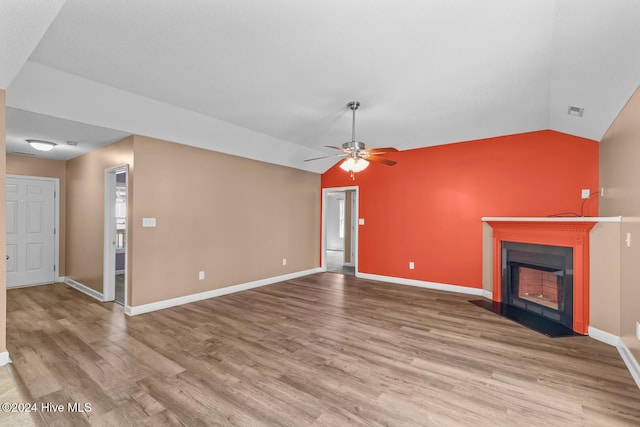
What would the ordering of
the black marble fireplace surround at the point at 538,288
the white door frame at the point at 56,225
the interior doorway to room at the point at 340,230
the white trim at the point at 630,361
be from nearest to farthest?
the white trim at the point at 630,361
the black marble fireplace surround at the point at 538,288
the white door frame at the point at 56,225
the interior doorway to room at the point at 340,230

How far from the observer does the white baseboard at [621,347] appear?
2359 mm

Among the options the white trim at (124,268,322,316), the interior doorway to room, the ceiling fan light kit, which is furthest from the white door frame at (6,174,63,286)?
the ceiling fan light kit

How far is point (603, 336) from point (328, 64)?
4057mm

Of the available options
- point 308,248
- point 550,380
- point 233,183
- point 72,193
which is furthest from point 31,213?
point 550,380

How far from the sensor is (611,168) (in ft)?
10.8

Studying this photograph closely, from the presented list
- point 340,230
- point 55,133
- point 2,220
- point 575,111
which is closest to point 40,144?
point 55,133

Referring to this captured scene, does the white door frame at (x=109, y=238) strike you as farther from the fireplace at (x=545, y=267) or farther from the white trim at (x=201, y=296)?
the fireplace at (x=545, y=267)

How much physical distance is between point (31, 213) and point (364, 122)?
6179 millimetres

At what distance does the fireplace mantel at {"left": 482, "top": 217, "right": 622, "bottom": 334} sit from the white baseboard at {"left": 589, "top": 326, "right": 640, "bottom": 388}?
0.38 feet

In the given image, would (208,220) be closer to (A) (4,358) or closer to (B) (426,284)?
(A) (4,358)

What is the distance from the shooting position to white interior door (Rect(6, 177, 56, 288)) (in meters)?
5.01

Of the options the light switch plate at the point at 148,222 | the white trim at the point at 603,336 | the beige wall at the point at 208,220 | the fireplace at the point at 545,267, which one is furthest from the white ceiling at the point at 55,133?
the white trim at the point at 603,336

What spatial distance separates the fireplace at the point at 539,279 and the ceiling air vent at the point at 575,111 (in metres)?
1.60

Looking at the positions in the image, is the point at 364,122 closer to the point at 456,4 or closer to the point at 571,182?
the point at 456,4
